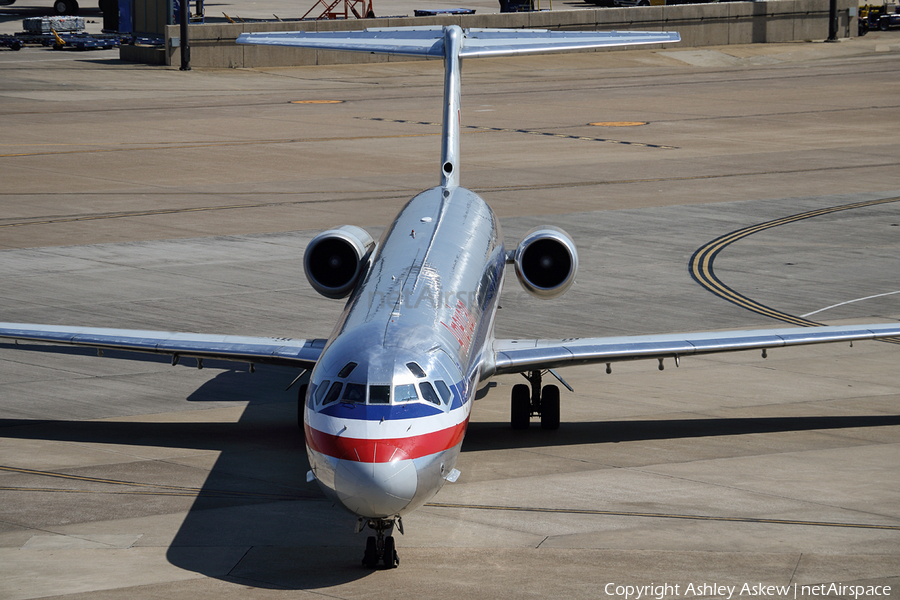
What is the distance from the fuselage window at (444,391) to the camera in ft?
43.9

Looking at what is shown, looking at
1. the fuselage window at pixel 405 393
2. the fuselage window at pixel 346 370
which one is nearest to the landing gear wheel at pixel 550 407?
the fuselage window at pixel 405 393

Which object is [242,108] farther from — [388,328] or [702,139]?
[388,328]

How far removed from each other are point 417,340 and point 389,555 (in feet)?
8.07

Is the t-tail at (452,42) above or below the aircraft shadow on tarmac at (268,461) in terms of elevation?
above

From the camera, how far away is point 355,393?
12.9 m

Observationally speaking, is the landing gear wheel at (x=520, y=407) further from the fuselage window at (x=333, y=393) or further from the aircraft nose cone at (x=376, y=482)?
the aircraft nose cone at (x=376, y=482)

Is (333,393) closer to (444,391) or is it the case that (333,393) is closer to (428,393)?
(428,393)

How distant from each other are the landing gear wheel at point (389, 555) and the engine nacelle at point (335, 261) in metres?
6.77

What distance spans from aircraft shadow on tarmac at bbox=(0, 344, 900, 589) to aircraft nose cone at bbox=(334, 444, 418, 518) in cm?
92

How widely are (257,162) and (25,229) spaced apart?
12.3m

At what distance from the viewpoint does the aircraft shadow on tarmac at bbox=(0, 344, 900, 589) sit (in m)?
13.3

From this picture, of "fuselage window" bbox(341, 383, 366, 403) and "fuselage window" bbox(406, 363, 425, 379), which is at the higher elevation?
"fuselage window" bbox(406, 363, 425, 379)

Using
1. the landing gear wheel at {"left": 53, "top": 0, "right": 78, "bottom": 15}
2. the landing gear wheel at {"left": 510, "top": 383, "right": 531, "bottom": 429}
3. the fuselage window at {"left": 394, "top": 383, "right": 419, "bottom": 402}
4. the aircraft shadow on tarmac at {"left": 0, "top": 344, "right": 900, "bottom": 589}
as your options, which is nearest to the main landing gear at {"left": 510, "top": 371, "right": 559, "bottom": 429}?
the landing gear wheel at {"left": 510, "top": 383, "right": 531, "bottom": 429}

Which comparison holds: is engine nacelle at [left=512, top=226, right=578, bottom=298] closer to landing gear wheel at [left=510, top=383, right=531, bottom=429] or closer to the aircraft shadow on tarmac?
landing gear wheel at [left=510, top=383, right=531, bottom=429]
